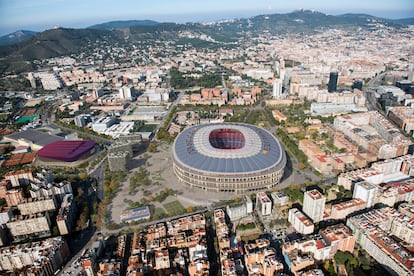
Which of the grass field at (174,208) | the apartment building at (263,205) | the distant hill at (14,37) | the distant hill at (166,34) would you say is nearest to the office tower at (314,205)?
the apartment building at (263,205)

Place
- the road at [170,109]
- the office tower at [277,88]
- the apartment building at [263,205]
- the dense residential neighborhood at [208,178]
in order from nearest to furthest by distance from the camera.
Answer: the dense residential neighborhood at [208,178]
the apartment building at [263,205]
the road at [170,109]
the office tower at [277,88]

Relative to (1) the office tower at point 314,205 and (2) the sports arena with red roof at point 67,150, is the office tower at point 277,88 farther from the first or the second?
(1) the office tower at point 314,205

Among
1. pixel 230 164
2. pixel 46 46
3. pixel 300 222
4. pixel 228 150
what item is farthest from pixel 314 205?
pixel 46 46

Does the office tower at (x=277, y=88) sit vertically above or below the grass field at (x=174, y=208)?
above

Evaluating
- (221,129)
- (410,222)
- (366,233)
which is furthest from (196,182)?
(410,222)

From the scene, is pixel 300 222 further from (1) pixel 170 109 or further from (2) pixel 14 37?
(2) pixel 14 37

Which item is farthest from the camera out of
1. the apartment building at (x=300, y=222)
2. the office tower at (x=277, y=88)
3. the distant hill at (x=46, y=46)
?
the distant hill at (x=46, y=46)

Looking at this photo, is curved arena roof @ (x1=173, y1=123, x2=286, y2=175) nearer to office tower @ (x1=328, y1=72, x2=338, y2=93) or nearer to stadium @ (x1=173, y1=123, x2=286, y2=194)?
stadium @ (x1=173, y1=123, x2=286, y2=194)

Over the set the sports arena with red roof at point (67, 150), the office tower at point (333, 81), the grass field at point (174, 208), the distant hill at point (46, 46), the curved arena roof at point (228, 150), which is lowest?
the grass field at point (174, 208)
